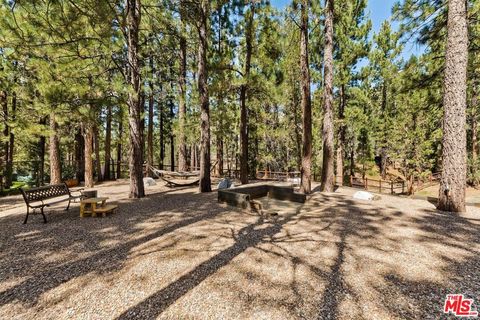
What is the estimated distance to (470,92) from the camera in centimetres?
1473

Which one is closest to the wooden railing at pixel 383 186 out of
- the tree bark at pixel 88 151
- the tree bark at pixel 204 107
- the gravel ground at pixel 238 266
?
the gravel ground at pixel 238 266

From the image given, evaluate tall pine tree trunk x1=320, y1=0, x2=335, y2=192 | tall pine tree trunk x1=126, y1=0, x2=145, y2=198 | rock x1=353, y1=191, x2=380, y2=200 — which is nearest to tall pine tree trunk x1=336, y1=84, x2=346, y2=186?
tall pine tree trunk x1=320, y1=0, x2=335, y2=192

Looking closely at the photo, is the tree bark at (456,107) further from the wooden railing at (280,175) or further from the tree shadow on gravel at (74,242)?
the wooden railing at (280,175)

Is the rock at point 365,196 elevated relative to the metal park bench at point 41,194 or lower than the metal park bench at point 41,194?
lower

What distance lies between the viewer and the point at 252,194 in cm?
767

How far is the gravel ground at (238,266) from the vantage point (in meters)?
2.35

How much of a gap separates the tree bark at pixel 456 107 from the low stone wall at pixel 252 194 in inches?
146

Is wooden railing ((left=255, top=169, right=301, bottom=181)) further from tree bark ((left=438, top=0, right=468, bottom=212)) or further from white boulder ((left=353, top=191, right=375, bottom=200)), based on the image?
tree bark ((left=438, top=0, right=468, bottom=212))

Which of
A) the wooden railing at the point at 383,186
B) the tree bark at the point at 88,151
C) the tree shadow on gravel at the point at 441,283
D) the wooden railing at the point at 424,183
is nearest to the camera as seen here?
the tree shadow on gravel at the point at 441,283

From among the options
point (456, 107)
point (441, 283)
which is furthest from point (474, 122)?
point (441, 283)

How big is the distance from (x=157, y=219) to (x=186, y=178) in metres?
5.88

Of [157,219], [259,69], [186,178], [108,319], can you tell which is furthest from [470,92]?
[108,319]

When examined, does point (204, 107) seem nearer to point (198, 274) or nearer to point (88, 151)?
point (88, 151)

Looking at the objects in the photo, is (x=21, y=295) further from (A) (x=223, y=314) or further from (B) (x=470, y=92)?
(B) (x=470, y=92)
